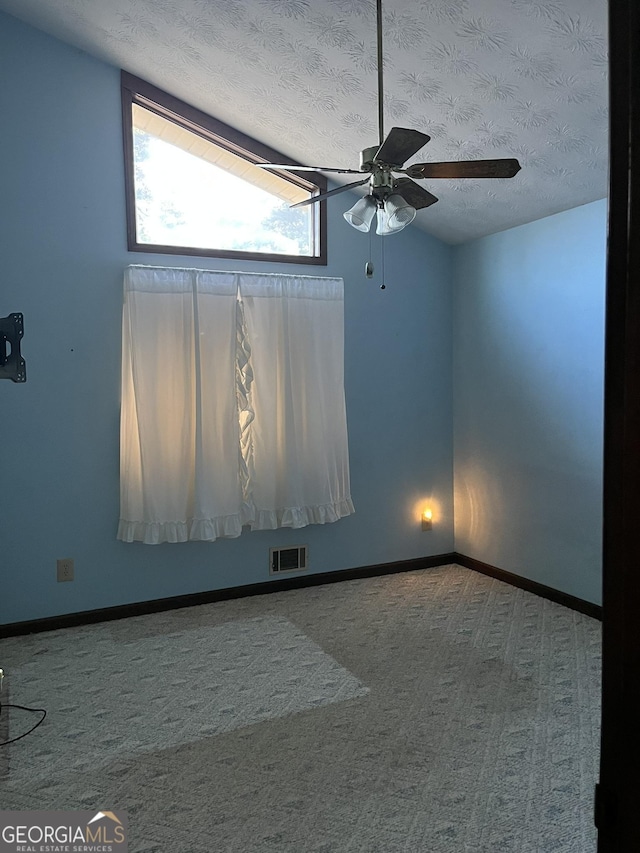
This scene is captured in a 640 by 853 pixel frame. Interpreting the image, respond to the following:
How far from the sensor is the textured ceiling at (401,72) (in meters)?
2.57

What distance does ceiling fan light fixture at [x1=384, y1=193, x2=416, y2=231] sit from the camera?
7.95 feet

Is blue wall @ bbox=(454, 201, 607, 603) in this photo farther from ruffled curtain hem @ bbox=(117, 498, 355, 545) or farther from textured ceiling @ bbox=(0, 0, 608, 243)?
ruffled curtain hem @ bbox=(117, 498, 355, 545)

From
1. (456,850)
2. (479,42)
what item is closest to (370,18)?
(479,42)

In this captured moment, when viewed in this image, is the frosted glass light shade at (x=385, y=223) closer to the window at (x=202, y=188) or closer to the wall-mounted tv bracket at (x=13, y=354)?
the wall-mounted tv bracket at (x=13, y=354)

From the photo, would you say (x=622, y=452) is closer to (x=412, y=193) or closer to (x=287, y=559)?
(x=412, y=193)

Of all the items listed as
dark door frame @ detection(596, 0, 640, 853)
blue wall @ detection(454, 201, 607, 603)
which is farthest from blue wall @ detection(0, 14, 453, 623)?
dark door frame @ detection(596, 0, 640, 853)

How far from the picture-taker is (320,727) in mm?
2660

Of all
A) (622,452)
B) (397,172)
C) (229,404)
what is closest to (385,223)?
(397,172)

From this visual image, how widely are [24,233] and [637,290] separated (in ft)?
12.2

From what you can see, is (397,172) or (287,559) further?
(287,559)

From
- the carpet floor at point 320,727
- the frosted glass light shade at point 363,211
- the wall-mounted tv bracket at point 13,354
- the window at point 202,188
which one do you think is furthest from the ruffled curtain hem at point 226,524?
the frosted glass light shade at point 363,211

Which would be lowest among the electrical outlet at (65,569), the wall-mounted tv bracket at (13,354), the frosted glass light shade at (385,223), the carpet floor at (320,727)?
the carpet floor at (320,727)

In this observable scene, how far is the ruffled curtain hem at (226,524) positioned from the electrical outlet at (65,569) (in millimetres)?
306

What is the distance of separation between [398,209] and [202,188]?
6.62 ft
